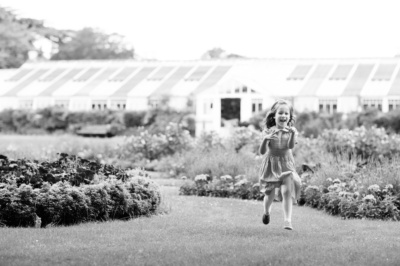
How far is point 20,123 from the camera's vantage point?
128 ft

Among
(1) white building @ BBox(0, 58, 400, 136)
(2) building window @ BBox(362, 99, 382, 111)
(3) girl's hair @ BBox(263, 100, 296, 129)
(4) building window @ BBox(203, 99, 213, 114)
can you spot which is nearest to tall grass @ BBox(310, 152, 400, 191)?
(3) girl's hair @ BBox(263, 100, 296, 129)

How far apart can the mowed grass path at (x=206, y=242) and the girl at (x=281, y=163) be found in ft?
1.19

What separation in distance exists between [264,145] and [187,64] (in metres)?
33.3

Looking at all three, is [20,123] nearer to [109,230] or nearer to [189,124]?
[189,124]

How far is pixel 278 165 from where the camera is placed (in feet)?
27.0

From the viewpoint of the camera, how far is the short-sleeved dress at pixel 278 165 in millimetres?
8141

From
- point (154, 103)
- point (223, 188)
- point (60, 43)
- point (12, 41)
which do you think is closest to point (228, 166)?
point (223, 188)

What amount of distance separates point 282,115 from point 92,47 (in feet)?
165

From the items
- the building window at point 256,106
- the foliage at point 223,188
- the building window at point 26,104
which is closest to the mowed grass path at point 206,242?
the foliage at point 223,188

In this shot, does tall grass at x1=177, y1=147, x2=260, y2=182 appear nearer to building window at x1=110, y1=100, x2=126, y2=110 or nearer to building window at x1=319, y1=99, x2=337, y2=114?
building window at x1=319, y1=99, x2=337, y2=114

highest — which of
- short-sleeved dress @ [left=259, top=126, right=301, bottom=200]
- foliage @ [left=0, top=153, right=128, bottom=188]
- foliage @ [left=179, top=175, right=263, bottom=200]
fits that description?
short-sleeved dress @ [left=259, top=126, right=301, bottom=200]

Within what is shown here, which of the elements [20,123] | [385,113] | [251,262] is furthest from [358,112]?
[251,262]

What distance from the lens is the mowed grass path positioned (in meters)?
6.41

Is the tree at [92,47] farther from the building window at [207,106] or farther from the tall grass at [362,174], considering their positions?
the tall grass at [362,174]
